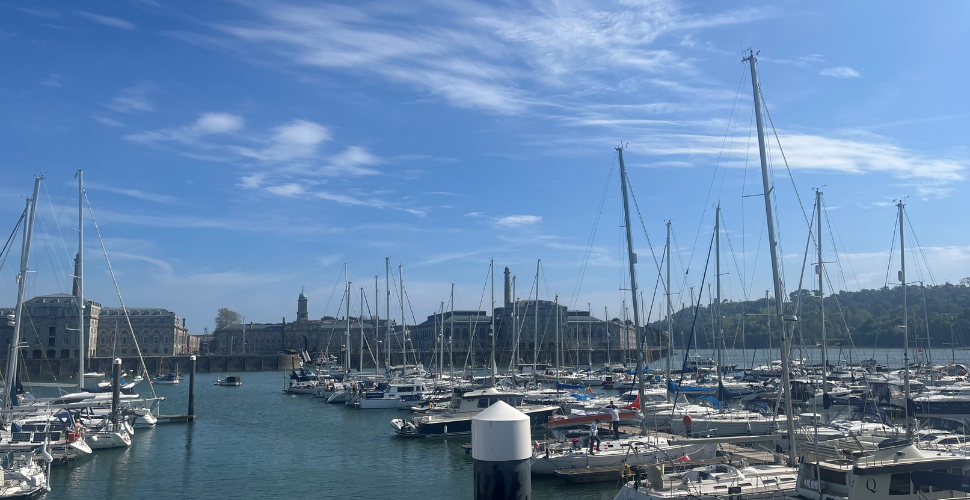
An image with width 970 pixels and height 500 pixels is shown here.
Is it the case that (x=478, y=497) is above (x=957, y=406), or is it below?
above

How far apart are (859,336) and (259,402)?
130 metres

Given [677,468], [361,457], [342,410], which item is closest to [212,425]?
[342,410]

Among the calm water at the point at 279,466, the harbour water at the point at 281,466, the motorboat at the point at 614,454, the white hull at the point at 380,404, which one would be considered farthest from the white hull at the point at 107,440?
the motorboat at the point at 614,454

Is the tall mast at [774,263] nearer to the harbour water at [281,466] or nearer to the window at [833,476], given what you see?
the window at [833,476]

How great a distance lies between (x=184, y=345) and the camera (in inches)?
6378

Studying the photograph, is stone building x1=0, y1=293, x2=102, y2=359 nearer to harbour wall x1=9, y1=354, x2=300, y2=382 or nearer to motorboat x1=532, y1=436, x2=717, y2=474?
harbour wall x1=9, y1=354, x2=300, y2=382

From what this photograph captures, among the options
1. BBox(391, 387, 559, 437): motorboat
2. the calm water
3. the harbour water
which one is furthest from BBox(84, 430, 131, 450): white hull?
BBox(391, 387, 559, 437): motorboat

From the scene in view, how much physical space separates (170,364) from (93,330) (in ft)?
83.1

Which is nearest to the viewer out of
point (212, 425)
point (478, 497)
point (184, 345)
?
point (478, 497)

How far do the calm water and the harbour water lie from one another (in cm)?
4

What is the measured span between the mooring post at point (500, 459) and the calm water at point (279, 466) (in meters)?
16.8

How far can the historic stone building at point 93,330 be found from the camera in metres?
129

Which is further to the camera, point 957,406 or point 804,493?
point 957,406

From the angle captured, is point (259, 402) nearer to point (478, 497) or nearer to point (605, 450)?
point (605, 450)
